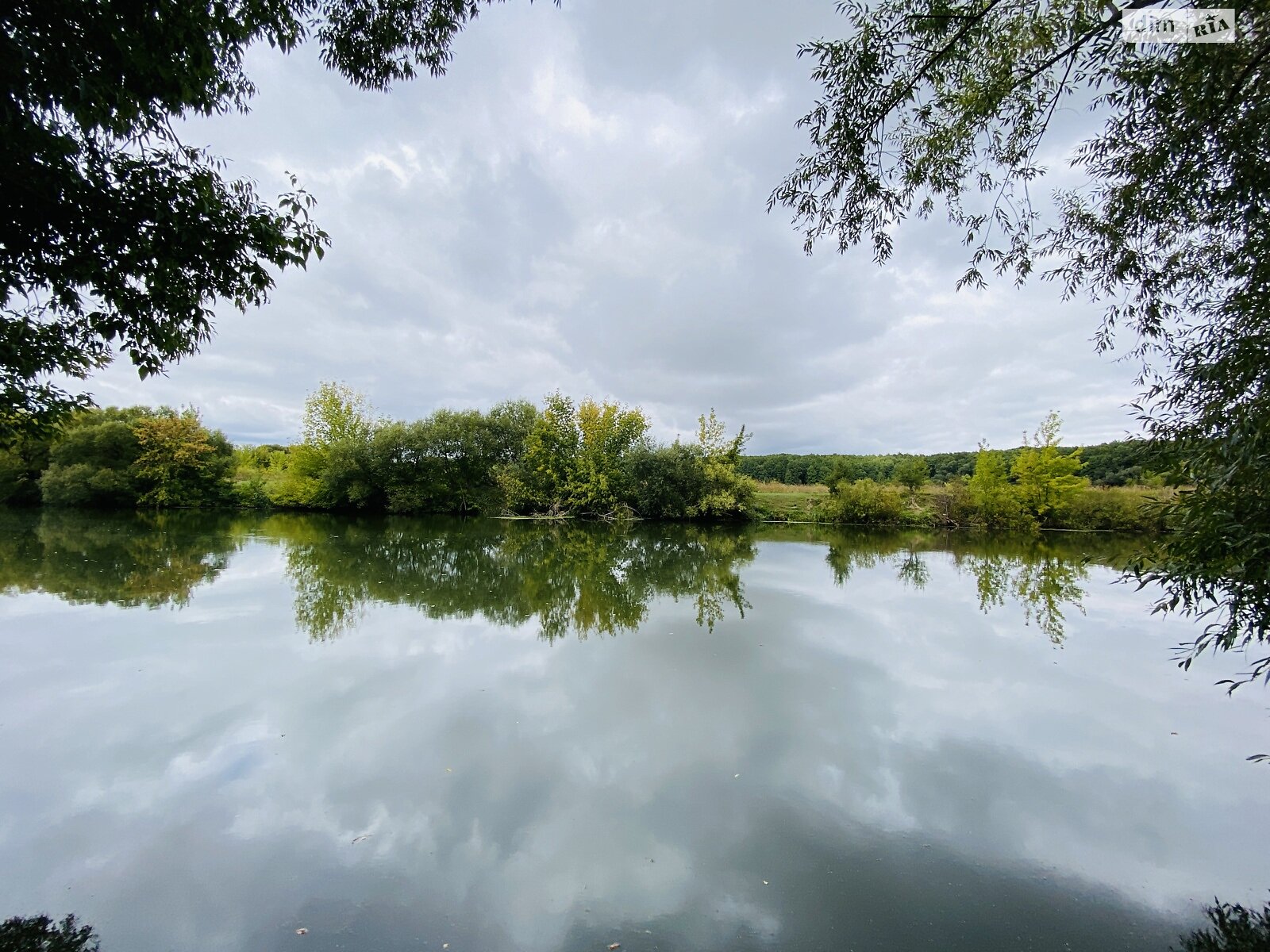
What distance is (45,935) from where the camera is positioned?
7.13ft

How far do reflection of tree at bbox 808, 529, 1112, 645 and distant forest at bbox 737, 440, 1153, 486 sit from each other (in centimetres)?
197

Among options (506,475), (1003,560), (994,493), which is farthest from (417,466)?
(994,493)

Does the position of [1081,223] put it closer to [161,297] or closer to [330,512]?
[161,297]

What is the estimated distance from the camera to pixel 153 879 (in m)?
2.54

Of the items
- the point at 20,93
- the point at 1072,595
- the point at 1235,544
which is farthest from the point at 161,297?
the point at 1072,595

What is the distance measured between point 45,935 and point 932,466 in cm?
5101

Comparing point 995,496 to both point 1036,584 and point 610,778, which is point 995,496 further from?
point 610,778

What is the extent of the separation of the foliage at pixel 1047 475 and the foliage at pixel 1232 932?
1075 inches

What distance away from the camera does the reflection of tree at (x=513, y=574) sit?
25.7 ft

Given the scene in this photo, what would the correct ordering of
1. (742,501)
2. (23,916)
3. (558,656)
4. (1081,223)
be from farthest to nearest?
(742,501) → (558,656) → (1081,223) → (23,916)

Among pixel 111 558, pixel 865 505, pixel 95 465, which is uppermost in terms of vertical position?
pixel 95 465

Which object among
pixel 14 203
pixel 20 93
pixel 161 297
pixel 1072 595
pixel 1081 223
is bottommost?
pixel 1072 595

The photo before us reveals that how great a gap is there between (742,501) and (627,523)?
21.7 feet

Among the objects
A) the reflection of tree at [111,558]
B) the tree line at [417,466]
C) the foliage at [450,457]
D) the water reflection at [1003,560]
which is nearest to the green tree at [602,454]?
the tree line at [417,466]
